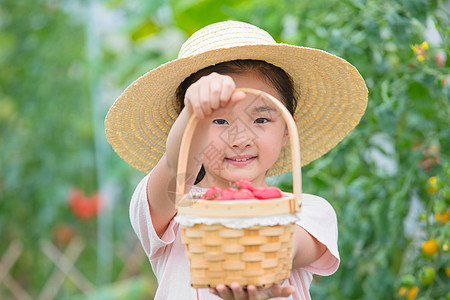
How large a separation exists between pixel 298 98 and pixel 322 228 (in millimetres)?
326

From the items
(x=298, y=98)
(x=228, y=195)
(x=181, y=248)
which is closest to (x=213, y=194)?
(x=228, y=195)

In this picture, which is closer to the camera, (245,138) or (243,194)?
(243,194)

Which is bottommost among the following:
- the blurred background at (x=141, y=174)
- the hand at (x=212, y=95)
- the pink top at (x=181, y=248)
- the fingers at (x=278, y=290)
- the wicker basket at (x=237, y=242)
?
the blurred background at (x=141, y=174)

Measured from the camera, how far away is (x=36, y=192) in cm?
408

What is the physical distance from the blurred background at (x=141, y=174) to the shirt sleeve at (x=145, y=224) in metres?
0.74

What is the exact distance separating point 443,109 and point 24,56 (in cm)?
323

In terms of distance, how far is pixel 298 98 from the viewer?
1.30 meters

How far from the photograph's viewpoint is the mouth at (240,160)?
3.55 ft

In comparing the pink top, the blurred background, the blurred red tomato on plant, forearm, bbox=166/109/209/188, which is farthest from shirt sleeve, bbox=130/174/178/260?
the blurred red tomato on plant

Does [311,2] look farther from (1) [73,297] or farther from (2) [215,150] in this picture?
(1) [73,297]

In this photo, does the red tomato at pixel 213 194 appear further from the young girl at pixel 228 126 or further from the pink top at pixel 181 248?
the pink top at pixel 181 248

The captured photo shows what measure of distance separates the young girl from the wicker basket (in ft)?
0.43

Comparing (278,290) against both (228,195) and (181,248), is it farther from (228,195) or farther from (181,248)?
(181,248)

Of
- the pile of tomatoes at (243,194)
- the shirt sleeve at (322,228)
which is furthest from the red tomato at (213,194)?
the shirt sleeve at (322,228)
